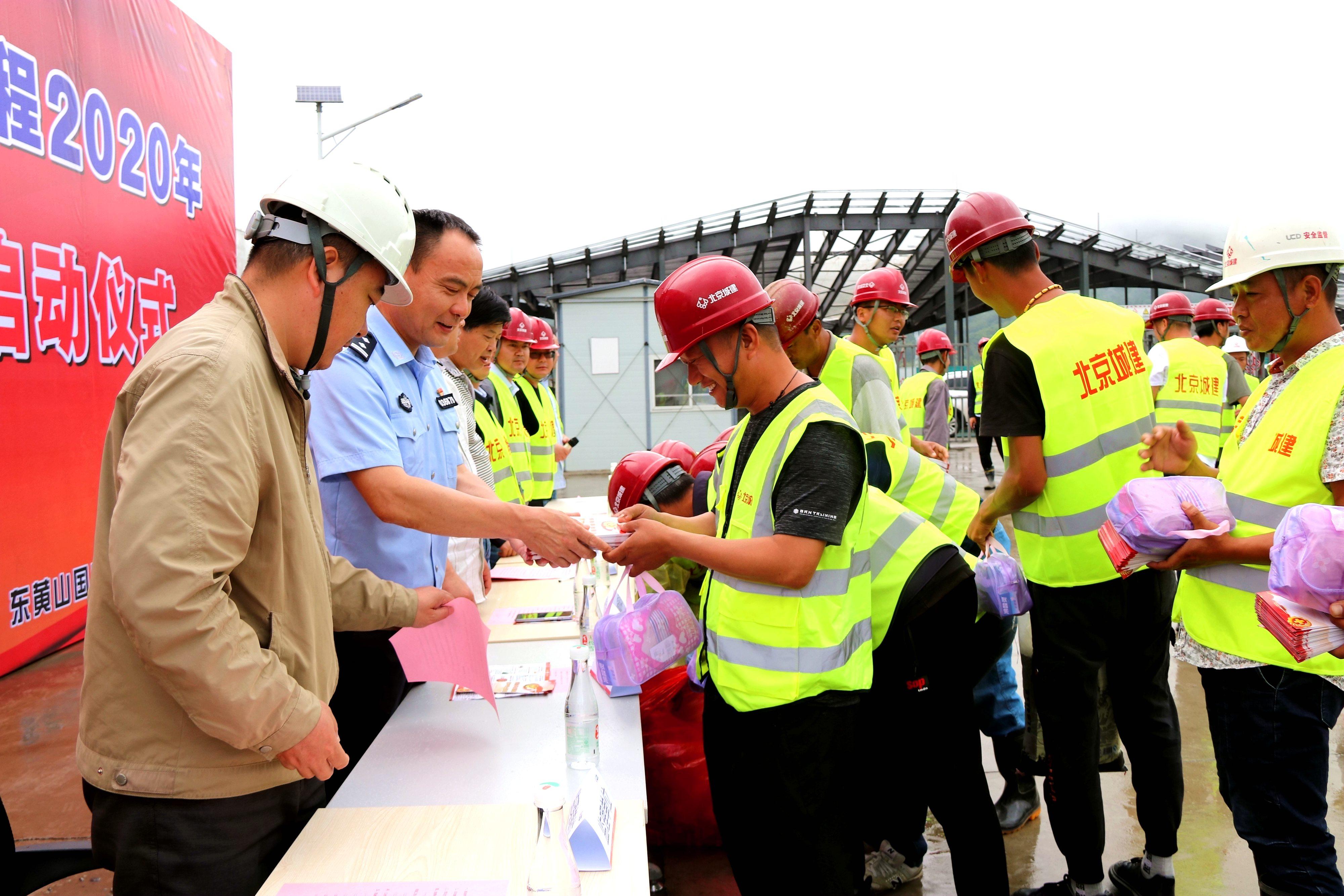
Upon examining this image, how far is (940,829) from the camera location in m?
3.36

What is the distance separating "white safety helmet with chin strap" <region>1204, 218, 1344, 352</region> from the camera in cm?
206

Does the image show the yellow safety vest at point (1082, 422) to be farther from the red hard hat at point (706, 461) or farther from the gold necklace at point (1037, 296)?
the red hard hat at point (706, 461)

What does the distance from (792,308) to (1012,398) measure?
4.26 feet

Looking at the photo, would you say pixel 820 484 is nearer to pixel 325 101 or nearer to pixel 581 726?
pixel 581 726

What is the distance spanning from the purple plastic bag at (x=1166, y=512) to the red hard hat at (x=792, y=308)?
1813 millimetres

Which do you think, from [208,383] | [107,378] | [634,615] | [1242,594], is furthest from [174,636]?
[107,378]

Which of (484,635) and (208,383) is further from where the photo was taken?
(484,635)

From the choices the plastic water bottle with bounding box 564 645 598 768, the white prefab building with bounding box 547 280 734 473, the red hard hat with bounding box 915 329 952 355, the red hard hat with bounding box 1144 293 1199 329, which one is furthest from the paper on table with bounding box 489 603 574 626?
the white prefab building with bounding box 547 280 734 473

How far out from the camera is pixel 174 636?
122cm

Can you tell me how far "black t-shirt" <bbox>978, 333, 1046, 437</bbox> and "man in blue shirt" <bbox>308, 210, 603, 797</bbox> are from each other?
133cm

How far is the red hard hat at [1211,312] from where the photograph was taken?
707cm

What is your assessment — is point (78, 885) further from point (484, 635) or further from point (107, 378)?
point (107, 378)

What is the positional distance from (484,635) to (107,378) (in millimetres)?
4728

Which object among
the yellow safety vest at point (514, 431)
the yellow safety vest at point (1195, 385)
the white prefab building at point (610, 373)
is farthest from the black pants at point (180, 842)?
the white prefab building at point (610, 373)
